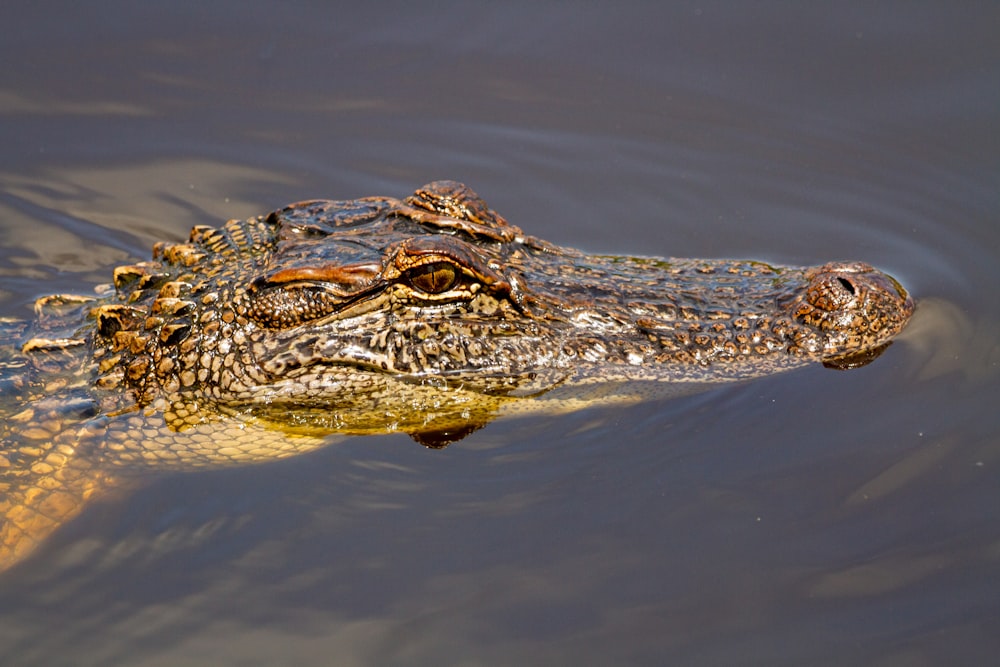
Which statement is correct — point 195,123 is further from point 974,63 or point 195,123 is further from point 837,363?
point 974,63

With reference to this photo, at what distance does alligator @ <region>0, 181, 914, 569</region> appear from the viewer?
4414mm

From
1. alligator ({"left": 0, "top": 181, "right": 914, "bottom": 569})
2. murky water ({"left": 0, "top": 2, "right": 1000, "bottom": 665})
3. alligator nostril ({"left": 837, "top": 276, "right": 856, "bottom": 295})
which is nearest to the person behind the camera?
murky water ({"left": 0, "top": 2, "right": 1000, "bottom": 665})

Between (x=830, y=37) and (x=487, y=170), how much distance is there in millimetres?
3212

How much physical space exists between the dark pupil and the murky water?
0.74 metres

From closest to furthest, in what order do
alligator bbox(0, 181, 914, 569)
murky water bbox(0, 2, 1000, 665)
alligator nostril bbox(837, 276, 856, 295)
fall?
murky water bbox(0, 2, 1000, 665), alligator bbox(0, 181, 914, 569), alligator nostril bbox(837, 276, 856, 295)

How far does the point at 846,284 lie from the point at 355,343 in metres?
2.42

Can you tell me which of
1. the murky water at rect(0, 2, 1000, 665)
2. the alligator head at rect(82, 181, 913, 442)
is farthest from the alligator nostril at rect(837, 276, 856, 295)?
the murky water at rect(0, 2, 1000, 665)

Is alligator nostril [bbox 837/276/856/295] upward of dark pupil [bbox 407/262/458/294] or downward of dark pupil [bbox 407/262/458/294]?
downward

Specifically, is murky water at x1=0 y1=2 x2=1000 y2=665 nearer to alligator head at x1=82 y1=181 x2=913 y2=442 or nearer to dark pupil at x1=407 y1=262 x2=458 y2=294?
alligator head at x1=82 y1=181 x2=913 y2=442

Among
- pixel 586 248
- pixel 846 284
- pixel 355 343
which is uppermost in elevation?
pixel 586 248

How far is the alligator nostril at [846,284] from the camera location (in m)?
4.89

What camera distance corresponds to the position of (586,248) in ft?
21.7

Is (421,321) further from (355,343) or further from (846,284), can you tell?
(846,284)

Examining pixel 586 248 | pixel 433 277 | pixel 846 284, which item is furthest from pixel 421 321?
pixel 586 248
